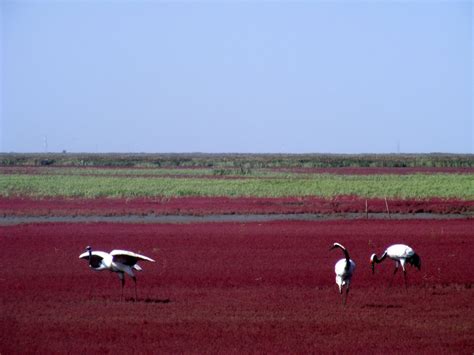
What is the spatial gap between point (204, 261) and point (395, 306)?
7.12 meters

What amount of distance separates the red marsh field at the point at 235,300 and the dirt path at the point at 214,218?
30.9 feet

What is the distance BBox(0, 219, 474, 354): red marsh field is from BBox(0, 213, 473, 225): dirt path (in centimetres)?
941

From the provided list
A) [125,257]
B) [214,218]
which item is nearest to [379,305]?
[125,257]

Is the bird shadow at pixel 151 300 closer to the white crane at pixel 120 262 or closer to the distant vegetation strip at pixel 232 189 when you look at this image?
the white crane at pixel 120 262

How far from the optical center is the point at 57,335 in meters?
12.2

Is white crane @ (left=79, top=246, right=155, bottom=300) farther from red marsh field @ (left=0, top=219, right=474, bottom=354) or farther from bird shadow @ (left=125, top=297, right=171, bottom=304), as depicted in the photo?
red marsh field @ (left=0, top=219, right=474, bottom=354)

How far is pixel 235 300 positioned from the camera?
15.0m

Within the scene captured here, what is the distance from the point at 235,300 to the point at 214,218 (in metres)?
22.0

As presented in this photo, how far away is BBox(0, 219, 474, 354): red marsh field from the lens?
38.7 feet

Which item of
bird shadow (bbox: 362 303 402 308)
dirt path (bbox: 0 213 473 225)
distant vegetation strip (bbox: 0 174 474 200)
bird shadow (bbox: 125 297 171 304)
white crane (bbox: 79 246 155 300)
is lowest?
Answer: dirt path (bbox: 0 213 473 225)

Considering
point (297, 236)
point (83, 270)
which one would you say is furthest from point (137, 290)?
point (297, 236)

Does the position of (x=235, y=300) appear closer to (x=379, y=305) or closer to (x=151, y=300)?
(x=151, y=300)

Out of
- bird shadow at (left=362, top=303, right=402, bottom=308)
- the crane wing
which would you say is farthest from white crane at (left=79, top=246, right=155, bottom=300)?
bird shadow at (left=362, top=303, right=402, bottom=308)

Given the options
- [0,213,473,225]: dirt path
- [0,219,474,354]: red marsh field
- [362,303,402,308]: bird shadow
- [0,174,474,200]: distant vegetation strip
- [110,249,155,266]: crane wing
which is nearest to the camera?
[0,219,474,354]: red marsh field
